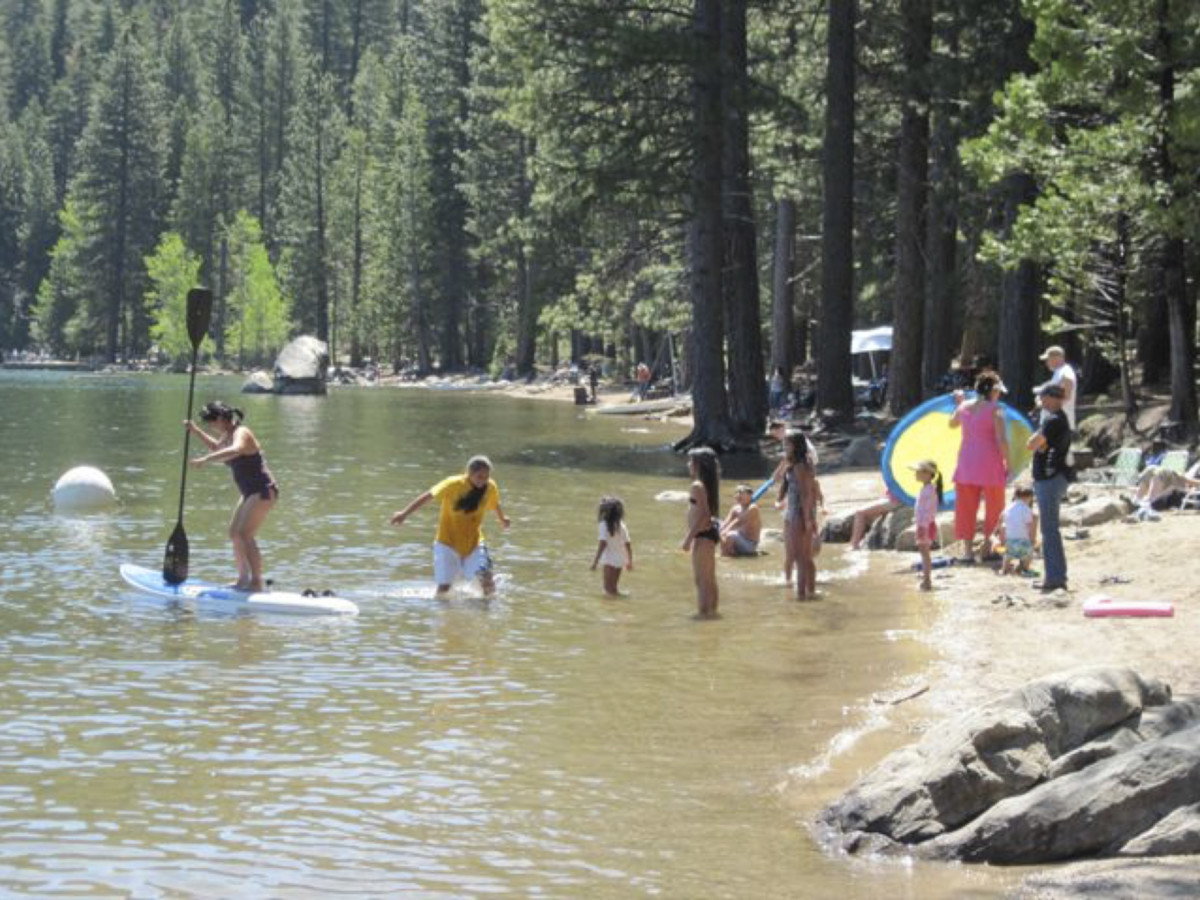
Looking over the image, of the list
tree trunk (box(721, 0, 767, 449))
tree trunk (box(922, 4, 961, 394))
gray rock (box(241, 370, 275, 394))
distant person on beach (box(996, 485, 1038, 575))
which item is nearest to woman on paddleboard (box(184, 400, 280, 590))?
distant person on beach (box(996, 485, 1038, 575))

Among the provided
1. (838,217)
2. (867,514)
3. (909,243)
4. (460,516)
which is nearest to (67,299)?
(838,217)

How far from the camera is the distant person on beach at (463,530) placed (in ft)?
51.3

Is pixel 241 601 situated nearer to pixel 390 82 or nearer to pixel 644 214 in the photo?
pixel 644 214

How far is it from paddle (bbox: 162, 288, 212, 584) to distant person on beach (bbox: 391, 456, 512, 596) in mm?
2053

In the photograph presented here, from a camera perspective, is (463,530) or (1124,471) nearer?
(463,530)

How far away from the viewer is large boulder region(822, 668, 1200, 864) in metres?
7.41

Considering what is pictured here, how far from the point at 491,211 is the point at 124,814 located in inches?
2765

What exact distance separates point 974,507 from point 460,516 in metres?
4.98

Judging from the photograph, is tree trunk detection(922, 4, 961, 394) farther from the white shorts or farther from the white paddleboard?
the white paddleboard

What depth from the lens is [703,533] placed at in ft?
47.9

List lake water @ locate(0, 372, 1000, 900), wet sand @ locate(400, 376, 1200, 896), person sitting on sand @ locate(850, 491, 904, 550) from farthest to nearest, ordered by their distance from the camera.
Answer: person sitting on sand @ locate(850, 491, 904, 550) → wet sand @ locate(400, 376, 1200, 896) → lake water @ locate(0, 372, 1000, 900)

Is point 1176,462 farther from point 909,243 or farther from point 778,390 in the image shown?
point 778,390

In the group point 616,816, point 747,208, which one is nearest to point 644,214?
point 747,208

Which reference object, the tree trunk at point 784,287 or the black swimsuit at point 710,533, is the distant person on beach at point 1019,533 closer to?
the black swimsuit at point 710,533
